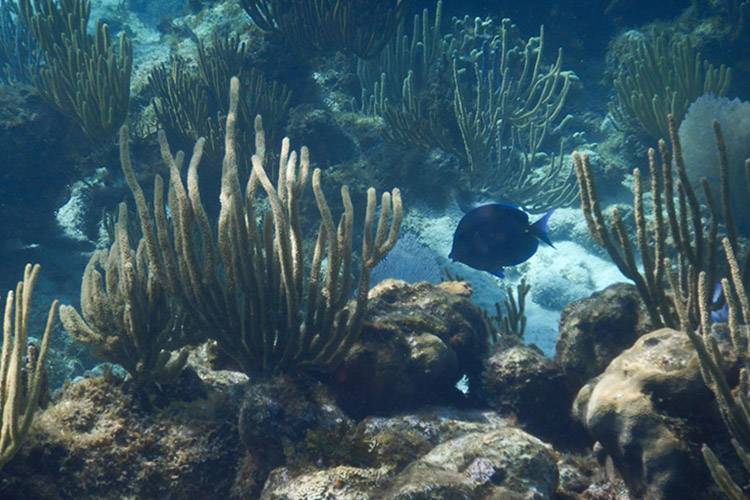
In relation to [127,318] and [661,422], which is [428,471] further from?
[127,318]

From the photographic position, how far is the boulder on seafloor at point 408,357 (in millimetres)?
3059

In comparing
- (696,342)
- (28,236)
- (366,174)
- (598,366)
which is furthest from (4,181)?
(696,342)

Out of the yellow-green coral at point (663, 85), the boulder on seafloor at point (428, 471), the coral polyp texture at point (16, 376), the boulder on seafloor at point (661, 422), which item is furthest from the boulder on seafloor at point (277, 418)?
the yellow-green coral at point (663, 85)

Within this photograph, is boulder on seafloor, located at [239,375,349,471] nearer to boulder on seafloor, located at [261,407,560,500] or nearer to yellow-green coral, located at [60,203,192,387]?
boulder on seafloor, located at [261,407,560,500]

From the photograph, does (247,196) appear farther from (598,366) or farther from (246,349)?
(598,366)

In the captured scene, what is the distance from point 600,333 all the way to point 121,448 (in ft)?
8.30

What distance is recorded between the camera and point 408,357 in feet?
10.3

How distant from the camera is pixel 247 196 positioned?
2895 mm

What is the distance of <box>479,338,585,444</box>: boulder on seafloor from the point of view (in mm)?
3164

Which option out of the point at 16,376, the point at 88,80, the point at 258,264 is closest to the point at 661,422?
the point at 258,264

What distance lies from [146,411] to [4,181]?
5.19 m

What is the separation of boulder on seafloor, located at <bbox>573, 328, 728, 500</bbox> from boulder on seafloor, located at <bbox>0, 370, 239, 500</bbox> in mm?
1787

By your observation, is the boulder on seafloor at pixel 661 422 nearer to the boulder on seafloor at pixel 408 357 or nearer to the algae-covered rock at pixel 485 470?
the algae-covered rock at pixel 485 470

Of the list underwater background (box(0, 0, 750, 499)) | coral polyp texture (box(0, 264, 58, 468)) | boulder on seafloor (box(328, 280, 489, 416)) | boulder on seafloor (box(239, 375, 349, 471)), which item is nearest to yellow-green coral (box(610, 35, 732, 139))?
underwater background (box(0, 0, 750, 499))
